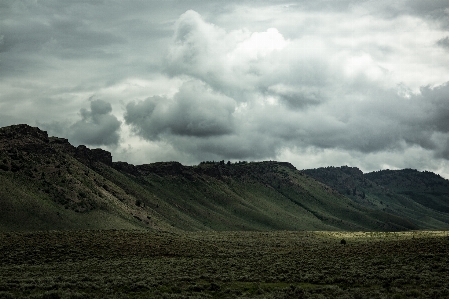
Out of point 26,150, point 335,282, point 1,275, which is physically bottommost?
point 1,275

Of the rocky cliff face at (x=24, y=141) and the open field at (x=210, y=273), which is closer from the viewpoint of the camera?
the open field at (x=210, y=273)

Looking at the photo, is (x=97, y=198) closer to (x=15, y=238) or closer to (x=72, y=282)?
(x=15, y=238)

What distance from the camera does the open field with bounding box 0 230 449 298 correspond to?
118 ft

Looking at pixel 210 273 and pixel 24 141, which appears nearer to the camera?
pixel 210 273

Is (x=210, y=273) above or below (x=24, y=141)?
below

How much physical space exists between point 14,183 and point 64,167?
29693 millimetres

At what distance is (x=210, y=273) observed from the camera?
152 feet

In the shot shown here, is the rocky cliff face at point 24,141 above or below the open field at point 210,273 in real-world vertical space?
above

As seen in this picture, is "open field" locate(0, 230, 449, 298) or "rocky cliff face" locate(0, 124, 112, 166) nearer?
"open field" locate(0, 230, 449, 298)

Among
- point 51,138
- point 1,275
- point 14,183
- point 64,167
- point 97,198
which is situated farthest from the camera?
point 51,138

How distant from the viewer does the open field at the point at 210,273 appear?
36.1 m

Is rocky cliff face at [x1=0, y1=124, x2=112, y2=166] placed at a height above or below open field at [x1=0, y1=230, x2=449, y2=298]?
above

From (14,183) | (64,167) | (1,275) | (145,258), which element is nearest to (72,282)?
(1,275)

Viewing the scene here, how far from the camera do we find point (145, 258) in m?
63.2
